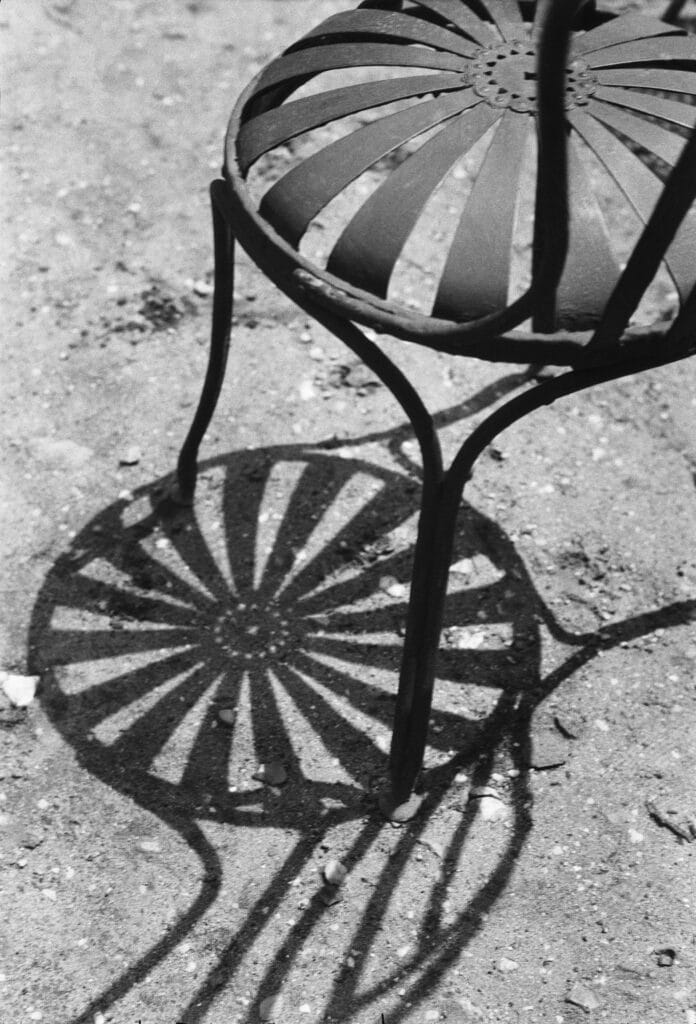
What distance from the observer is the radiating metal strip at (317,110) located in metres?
1.90

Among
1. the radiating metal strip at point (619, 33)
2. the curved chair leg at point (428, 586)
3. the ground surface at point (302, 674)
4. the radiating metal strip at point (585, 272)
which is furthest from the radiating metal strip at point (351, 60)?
the ground surface at point (302, 674)

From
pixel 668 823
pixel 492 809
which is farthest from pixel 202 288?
pixel 668 823

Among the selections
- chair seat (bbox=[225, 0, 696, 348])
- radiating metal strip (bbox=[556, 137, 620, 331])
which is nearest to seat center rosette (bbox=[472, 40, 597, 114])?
chair seat (bbox=[225, 0, 696, 348])

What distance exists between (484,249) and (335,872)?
113 centimetres

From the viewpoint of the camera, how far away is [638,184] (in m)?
1.81

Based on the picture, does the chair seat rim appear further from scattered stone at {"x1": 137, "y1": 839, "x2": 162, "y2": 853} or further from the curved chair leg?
scattered stone at {"x1": 137, "y1": 839, "x2": 162, "y2": 853}

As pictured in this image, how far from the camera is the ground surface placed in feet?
6.34

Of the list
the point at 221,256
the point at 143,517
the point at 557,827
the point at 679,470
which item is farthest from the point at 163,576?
the point at 679,470

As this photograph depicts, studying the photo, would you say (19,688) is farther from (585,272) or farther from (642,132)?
(642,132)

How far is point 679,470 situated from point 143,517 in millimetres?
1309

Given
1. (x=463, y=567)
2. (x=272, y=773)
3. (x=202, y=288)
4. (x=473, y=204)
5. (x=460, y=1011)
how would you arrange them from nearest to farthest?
(x=473, y=204), (x=460, y=1011), (x=272, y=773), (x=463, y=567), (x=202, y=288)

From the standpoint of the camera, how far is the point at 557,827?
82.6 inches

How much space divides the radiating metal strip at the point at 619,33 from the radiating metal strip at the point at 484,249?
1.40 feet

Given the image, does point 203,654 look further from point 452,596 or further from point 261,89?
point 261,89
